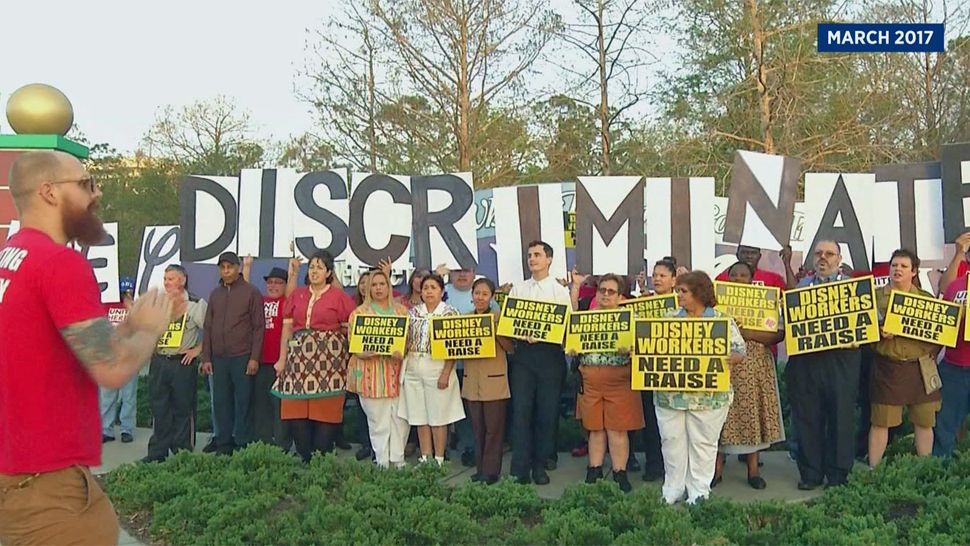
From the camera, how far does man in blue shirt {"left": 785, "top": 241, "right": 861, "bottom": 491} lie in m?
6.73

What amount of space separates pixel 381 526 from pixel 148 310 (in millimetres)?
3272

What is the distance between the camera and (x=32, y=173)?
2686 mm

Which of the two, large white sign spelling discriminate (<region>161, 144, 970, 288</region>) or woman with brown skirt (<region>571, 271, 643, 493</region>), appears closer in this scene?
woman with brown skirt (<region>571, 271, 643, 493</region>)

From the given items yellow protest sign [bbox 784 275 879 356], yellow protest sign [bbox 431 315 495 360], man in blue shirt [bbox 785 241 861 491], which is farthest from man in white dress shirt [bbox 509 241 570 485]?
man in blue shirt [bbox 785 241 861 491]

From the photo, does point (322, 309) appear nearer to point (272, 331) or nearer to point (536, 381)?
point (272, 331)

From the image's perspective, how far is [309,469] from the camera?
21.7 feet

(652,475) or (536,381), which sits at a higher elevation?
(536,381)

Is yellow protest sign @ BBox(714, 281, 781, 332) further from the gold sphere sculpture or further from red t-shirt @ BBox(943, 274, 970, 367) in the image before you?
the gold sphere sculpture

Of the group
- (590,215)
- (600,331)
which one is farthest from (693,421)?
(590,215)

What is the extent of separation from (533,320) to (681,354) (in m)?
1.30

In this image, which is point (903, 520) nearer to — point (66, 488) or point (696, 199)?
point (696, 199)

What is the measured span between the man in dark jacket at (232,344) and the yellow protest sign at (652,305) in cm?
346

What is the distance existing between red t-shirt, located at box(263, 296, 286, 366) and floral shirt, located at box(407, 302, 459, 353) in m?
1.54

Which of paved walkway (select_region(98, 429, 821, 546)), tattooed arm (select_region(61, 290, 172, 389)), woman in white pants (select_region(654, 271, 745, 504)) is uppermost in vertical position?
tattooed arm (select_region(61, 290, 172, 389))
